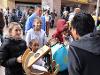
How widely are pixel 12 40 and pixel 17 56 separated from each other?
0.74 ft

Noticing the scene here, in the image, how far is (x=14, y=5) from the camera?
4103 cm

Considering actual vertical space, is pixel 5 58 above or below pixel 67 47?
below

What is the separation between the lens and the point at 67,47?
15.4 ft

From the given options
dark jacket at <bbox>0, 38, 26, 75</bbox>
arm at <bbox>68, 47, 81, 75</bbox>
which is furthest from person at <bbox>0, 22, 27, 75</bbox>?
arm at <bbox>68, 47, 81, 75</bbox>

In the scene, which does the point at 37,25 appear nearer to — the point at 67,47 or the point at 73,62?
the point at 67,47

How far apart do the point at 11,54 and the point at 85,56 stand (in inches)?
77.3

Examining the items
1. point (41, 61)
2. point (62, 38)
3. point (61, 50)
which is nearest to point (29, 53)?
point (41, 61)

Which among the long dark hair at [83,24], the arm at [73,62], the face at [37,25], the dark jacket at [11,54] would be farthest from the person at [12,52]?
the face at [37,25]

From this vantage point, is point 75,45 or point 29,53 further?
point 29,53

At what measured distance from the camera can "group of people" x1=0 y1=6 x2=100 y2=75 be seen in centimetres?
287

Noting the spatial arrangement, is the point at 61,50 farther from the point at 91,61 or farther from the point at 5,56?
the point at 91,61

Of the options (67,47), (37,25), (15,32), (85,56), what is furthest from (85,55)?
(37,25)

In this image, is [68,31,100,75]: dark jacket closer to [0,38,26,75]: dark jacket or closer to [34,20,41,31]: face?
[0,38,26,75]: dark jacket

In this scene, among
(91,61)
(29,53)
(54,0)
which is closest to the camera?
(91,61)
